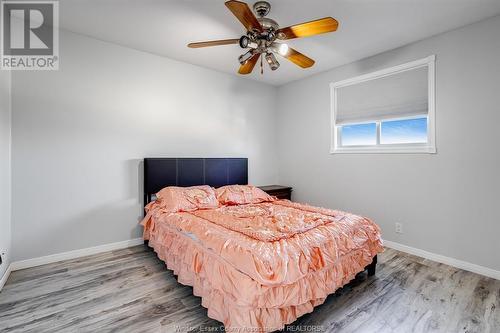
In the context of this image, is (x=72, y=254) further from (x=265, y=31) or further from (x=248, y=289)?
(x=265, y=31)

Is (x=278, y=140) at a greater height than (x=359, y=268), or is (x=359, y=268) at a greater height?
(x=278, y=140)

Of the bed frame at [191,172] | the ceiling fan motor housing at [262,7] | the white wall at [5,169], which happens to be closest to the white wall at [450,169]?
the bed frame at [191,172]

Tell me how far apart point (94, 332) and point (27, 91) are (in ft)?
8.42

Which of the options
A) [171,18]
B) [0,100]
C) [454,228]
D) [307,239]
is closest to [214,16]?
[171,18]

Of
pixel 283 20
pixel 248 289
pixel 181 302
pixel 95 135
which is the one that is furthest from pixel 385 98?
pixel 95 135

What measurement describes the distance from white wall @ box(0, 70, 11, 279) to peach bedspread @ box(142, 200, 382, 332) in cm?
140

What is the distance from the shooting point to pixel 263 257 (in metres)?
1.61

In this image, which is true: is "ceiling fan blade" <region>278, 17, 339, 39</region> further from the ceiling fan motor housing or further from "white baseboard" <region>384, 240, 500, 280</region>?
"white baseboard" <region>384, 240, 500, 280</region>

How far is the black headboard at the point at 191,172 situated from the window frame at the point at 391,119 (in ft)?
5.28

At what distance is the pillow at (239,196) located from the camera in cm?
336

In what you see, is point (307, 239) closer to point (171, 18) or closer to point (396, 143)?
point (396, 143)

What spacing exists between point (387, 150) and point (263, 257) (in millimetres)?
2650

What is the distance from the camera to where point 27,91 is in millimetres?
2662

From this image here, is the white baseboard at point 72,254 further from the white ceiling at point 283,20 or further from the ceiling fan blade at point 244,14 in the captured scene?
the ceiling fan blade at point 244,14
